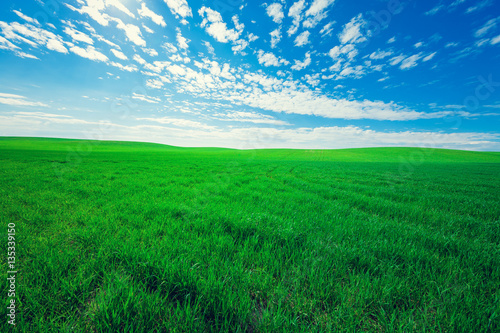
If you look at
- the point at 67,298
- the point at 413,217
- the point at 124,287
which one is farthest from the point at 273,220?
the point at 413,217

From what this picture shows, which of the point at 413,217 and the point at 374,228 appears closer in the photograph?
the point at 374,228

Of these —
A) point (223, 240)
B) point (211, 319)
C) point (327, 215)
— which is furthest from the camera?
point (327, 215)

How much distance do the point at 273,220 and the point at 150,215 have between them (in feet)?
9.58

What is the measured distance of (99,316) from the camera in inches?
62.2

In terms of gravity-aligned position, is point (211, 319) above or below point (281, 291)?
below

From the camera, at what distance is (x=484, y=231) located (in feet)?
12.7

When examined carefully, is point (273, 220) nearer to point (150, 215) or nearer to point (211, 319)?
point (211, 319)

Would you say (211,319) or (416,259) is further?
(416,259)

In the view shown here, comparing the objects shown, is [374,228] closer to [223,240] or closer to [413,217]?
[413,217]

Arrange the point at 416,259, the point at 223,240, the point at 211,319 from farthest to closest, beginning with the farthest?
1. the point at 223,240
2. the point at 416,259
3. the point at 211,319

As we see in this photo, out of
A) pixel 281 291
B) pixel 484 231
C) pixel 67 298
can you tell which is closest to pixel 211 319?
pixel 281 291

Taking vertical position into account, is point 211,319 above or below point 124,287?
below

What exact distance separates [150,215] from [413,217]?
6.89 metres

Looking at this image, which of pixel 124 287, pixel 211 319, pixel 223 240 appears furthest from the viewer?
pixel 223 240
